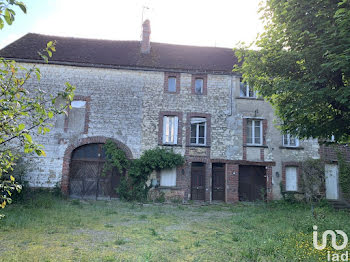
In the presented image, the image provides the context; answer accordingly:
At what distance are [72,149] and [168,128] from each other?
5398 millimetres

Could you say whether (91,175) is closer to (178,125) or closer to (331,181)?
(178,125)

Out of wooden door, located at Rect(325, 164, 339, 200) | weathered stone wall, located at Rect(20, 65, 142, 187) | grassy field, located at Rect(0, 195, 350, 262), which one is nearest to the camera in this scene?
grassy field, located at Rect(0, 195, 350, 262)

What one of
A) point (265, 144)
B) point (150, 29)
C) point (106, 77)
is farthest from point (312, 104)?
point (150, 29)

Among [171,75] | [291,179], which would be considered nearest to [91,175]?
[171,75]

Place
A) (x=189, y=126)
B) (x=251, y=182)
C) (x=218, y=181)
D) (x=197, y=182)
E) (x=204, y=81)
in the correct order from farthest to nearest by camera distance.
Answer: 1. (x=204, y=81)
2. (x=251, y=182)
3. (x=218, y=181)
4. (x=189, y=126)
5. (x=197, y=182)

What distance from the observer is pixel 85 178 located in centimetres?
1547

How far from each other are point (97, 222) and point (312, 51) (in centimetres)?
809

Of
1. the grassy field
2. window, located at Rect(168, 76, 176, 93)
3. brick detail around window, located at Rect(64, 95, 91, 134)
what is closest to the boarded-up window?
brick detail around window, located at Rect(64, 95, 91, 134)

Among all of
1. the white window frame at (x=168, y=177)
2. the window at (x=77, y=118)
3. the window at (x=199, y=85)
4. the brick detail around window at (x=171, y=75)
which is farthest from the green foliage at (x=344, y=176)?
the window at (x=77, y=118)

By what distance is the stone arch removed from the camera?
14789mm

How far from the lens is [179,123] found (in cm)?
1608

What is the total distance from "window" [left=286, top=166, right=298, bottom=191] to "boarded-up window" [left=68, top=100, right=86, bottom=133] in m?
12.1

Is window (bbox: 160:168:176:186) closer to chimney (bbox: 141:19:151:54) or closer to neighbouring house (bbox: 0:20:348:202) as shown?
neighbouring house (bbox: 0:20:348:202)

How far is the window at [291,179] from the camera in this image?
53.5 ft
